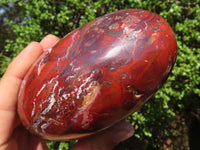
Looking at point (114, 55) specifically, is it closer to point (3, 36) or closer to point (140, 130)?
point (140, 130)

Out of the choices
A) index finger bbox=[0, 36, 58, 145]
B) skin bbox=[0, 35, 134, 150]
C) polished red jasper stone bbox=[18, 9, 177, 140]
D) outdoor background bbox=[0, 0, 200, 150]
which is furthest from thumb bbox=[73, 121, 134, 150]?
outdoor background bbox=[0, 0, 200, 150]

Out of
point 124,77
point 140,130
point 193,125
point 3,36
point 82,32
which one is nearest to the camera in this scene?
point 124,77

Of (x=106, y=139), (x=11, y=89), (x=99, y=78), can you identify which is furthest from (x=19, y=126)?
(x=99, y=78)

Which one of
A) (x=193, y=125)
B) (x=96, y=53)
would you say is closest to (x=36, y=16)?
(x=96, y=53)

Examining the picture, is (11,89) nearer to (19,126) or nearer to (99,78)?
(19,126)

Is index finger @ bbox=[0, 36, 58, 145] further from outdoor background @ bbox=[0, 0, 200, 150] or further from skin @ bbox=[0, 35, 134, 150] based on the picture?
outdoor background @ bbox=[0, 0, 200, 150]

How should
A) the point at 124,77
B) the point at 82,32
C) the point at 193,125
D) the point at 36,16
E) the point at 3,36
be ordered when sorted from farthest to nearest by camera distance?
1. the point at 3,36
2. the point at 193,125
3. the point at 36,16
4. the point at 82,32
5. the point at 124,77
